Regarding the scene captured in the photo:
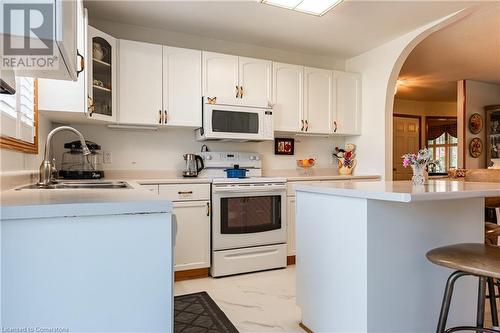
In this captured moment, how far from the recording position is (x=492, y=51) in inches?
165

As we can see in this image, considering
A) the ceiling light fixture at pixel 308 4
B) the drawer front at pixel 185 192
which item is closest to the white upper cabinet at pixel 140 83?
the drawer front at pixel 185 192

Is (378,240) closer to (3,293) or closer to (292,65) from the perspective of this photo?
(3,293)

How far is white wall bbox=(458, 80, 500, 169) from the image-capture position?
566 cm

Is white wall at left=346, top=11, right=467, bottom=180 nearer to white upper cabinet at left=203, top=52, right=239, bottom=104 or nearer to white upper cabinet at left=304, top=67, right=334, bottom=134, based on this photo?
white upper cabinet at left=304, top=67, right=334, bottom=134

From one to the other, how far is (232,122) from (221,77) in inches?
18.5

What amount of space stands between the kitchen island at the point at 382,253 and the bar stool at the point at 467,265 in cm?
18

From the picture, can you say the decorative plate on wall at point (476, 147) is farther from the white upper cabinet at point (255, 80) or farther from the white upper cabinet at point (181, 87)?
the white upper cabinet at point (181, 87)

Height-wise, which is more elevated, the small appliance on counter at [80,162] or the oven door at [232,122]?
the oven door at [232,122]

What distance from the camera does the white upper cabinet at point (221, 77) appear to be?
3244mm

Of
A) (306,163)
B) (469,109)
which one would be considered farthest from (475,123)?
(306,163)

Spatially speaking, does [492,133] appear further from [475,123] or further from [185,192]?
[185,192]

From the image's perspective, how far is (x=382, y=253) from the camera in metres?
1.57

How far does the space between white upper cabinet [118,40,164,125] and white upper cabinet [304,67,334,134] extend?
164 centimetres

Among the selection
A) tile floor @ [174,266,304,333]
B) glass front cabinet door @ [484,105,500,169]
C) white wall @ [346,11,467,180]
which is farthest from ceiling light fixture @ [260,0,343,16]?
glass front cabinet door @ [484,105,500,169]
